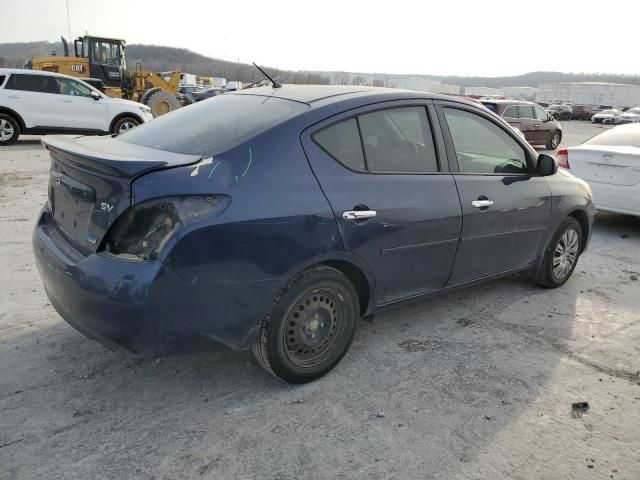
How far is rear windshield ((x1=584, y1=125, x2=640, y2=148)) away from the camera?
701cm

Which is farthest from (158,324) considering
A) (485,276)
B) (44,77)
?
(44,77)

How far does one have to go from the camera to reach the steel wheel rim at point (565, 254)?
4.70 m

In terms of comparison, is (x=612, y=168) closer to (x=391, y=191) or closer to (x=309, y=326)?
(x=391, y=191)

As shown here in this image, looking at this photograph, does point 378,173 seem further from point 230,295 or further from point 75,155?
point 75,155

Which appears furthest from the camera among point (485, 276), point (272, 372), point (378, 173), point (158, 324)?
point (485, 276)

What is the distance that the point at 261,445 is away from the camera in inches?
99.6

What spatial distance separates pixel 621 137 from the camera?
23.7 feet

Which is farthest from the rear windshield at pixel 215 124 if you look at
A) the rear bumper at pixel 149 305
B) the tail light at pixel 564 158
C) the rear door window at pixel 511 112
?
the rear door window at pixel 511 112

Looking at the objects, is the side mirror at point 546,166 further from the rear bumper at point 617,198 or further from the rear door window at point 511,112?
the rear door window at point 511,112

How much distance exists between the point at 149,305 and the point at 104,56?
69.1ft

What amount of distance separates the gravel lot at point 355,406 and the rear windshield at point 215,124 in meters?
1.32

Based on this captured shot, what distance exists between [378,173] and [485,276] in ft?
4.67

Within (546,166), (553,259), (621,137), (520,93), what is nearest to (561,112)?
(621,137)

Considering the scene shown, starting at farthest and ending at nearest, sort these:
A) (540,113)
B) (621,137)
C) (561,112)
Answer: (561,112) < (540,113) < (621,137)
